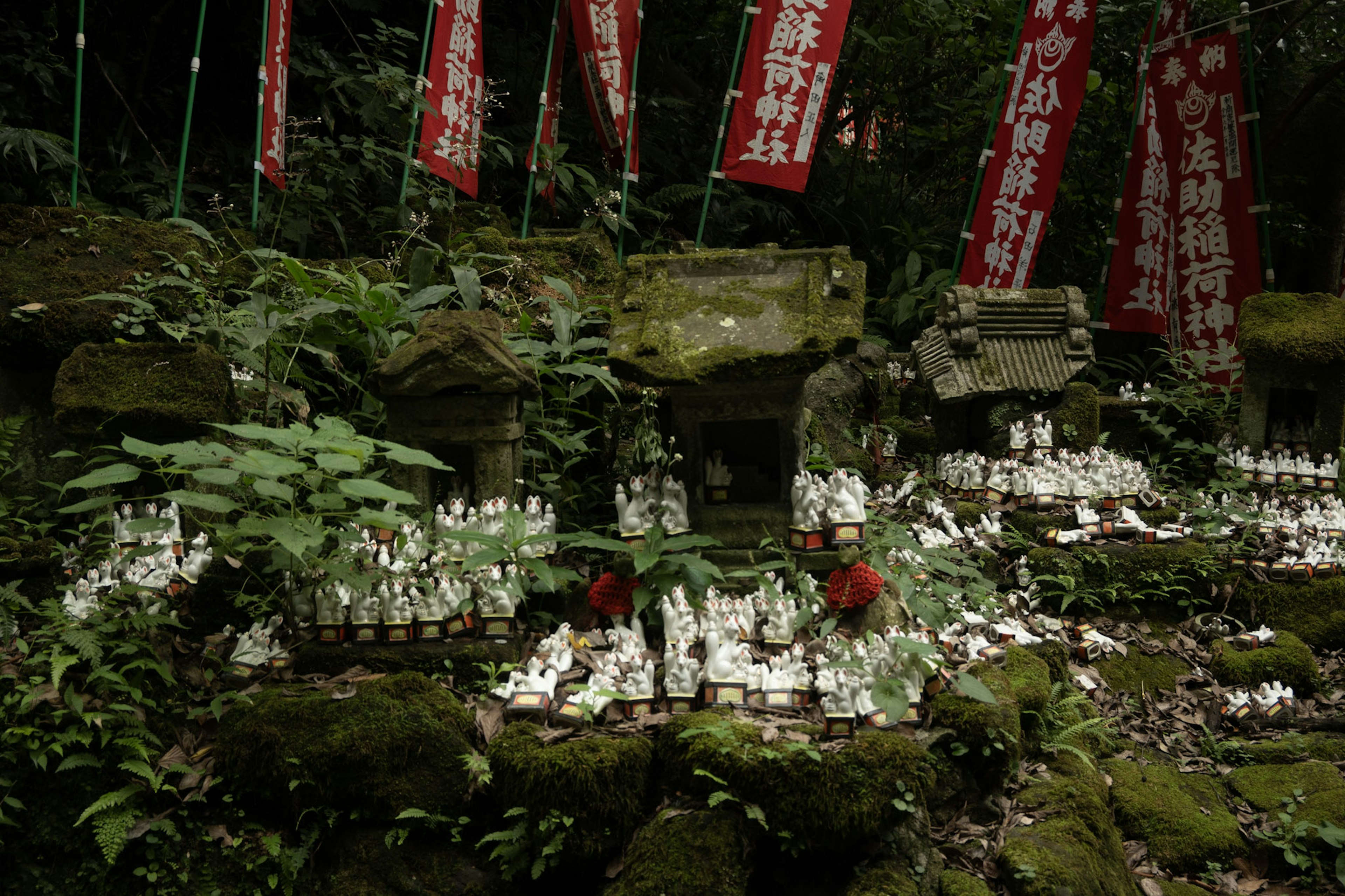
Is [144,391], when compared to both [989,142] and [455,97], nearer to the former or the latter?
[455,97]

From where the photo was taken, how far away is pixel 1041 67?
10.7m

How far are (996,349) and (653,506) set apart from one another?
187 inches

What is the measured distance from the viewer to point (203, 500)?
4.43 meters

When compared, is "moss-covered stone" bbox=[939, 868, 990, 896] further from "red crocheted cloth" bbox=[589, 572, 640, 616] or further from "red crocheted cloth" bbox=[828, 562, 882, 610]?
"red crocheted cloth" bbox=[589, 572, 640, 616]

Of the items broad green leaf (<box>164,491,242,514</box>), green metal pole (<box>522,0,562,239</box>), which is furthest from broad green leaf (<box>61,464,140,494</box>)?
green metal pole (<box>522,0,562,239</box>)

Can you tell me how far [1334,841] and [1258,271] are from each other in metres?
7.45

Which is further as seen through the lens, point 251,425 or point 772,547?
point 772,547

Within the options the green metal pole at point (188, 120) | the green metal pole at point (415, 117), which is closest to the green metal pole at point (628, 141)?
the green metal pole at point (415, 117)

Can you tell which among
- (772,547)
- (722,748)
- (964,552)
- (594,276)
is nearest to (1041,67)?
(594,276)

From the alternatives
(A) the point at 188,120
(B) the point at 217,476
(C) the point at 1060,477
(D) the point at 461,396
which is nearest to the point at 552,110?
(A) the point at 188,120

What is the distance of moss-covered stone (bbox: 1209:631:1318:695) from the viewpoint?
6.62m

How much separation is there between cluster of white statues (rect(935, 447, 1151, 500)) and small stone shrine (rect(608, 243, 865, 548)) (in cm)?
277

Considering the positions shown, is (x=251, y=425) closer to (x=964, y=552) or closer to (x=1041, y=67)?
(x=964, y=552)

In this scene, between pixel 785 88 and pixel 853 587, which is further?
pixel 785 88
